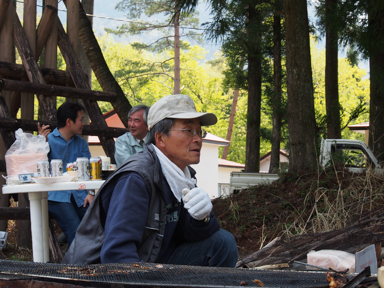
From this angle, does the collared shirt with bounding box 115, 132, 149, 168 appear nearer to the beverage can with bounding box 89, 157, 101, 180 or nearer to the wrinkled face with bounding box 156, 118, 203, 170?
the beverage can with bounding box 89, 157, 101, 180

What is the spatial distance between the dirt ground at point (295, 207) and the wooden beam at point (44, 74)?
2.28 meters

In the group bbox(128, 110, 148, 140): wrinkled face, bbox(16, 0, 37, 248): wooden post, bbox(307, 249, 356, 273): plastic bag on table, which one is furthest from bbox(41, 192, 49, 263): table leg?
bbox(16, 0, 37, 248): wooden post

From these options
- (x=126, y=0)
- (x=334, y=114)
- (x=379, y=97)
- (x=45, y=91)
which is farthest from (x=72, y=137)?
(x=126, y=0)

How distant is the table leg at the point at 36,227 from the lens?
3.79 m

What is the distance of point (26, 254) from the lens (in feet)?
19.7

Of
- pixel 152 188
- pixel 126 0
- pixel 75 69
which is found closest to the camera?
pixel 152 188

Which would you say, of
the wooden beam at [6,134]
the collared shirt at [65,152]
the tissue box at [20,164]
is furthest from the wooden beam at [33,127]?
the tissue box at [20,164]

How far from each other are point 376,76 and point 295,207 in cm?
352

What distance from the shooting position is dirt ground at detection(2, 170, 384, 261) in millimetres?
5915

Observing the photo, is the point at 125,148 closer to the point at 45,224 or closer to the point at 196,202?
the point at 45,224

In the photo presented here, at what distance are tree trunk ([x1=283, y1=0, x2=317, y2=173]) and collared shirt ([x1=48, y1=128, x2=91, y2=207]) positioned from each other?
429 centimetres

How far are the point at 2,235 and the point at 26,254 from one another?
43cm

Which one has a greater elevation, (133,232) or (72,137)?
(72,137)

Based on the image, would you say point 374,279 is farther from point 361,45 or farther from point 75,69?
point 361,45
